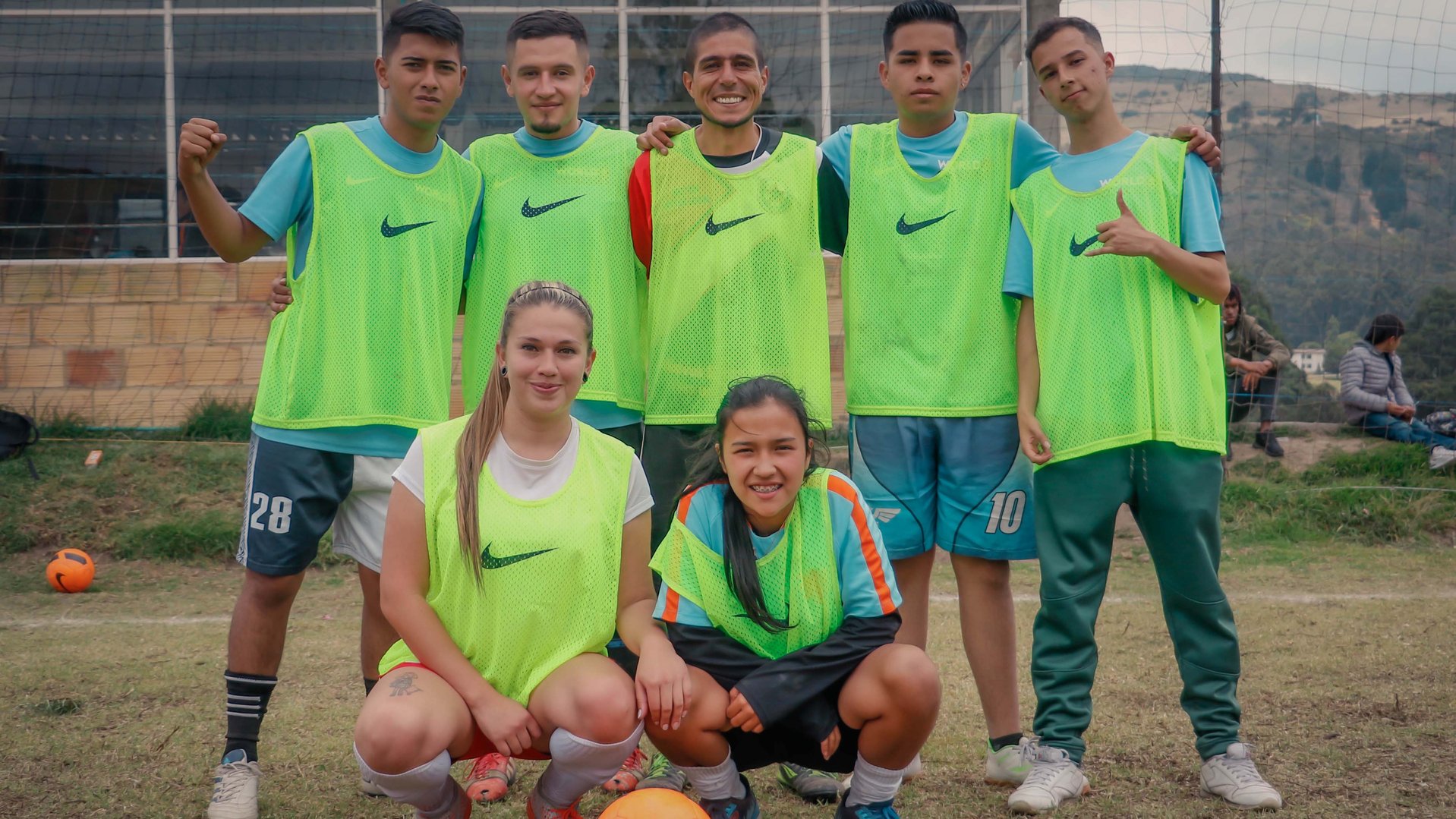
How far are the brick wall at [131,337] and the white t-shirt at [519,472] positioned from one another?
603 centimetres

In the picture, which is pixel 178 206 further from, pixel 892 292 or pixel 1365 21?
pixel 1365 21

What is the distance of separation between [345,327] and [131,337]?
6.37 m

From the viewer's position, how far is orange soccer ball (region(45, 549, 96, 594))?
601 cm

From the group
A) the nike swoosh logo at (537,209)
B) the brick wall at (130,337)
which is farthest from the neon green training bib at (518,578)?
the brick wall at (130,337)

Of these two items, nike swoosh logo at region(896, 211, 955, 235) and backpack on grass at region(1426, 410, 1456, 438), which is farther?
backpack on grass at region(1426, 410, 1456, 438)

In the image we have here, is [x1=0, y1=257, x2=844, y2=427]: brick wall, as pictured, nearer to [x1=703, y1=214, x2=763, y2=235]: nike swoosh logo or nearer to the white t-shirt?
[x1=703, y1=214, x2=763, y2=235]: nike swoosh logo

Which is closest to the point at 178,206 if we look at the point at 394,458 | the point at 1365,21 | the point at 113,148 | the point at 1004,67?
the point at 113,148

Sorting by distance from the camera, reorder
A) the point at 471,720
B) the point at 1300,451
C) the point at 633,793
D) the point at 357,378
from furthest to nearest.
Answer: the point at 1300,451, the point at 357,378, the point at 471,720, the point at 633,793

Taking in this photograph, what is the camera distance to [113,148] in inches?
352

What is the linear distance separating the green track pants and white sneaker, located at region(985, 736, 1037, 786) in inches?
2.9

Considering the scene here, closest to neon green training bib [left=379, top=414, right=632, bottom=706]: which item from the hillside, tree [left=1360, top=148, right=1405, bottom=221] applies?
the hillside

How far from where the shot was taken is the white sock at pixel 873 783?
8.43 feet

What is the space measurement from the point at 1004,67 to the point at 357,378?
6.96 metres

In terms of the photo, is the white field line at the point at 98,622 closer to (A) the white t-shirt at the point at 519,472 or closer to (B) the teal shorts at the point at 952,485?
(A) the white t-shirt at the point at 519,472
